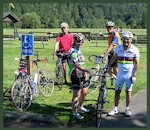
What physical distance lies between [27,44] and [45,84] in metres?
1.27

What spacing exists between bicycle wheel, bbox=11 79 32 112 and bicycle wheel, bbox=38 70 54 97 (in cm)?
104

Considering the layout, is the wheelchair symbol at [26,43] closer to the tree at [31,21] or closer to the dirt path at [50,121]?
the dirt path at [50,121]

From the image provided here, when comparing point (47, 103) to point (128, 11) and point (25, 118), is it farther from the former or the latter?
point (128, 11)

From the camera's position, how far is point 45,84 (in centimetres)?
823

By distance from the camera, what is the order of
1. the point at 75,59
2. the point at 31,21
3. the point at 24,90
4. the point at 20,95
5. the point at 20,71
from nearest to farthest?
the point at 75,59 → the point at 20,95 → the point at 24,90 → the point at 20,71 → the point at 31,21

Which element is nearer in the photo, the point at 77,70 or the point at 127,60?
the point at 77,70

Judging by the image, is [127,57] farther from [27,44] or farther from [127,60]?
[27,44]

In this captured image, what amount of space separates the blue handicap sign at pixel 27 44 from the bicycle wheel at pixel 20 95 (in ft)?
2.74

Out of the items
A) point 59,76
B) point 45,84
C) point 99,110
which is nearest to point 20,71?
point 45,84

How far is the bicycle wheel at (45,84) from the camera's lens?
8.09m

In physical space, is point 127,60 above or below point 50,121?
above

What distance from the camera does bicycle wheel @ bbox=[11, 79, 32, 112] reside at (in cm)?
669

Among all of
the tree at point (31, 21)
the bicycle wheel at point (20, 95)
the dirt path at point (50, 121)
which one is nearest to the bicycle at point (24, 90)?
the bicycle wheel at point (20, 95)

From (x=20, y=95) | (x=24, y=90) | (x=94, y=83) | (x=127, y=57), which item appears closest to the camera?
(x=127, y=57)
